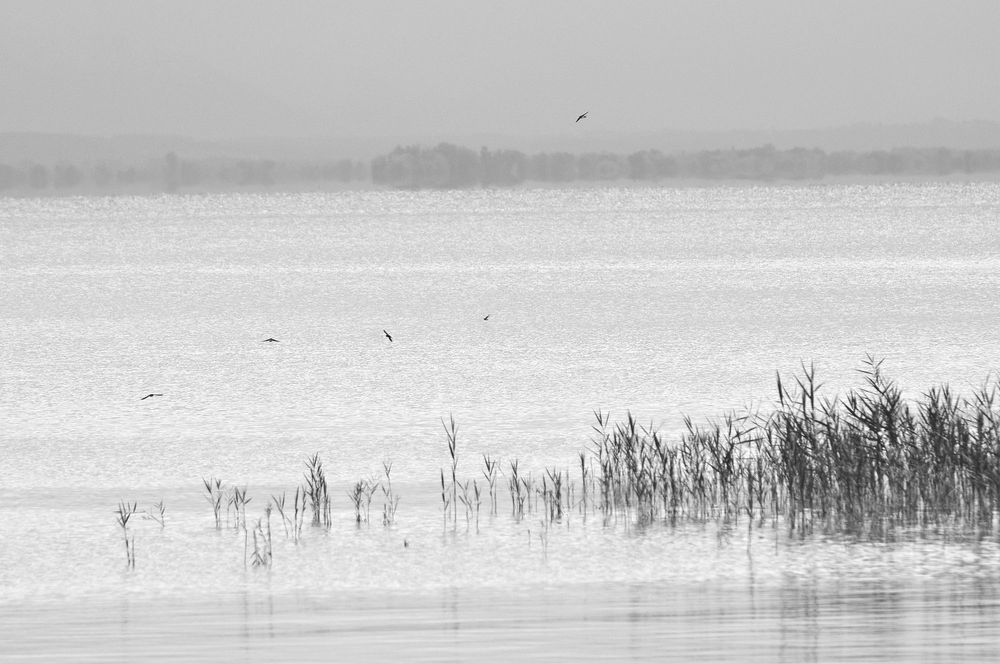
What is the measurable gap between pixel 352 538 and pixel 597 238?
83138 millimetres

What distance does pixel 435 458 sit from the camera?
1594 cm

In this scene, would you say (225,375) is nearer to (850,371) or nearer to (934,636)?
(850,371)

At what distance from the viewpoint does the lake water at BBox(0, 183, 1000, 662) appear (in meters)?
8.26

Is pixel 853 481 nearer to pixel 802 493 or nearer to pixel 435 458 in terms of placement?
pixel 802 493

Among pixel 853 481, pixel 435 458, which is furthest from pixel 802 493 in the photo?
pixel 435 458

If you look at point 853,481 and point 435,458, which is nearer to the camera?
point 853,481

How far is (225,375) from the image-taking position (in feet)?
82.6

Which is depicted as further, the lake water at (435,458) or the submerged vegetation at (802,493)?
the submerged vegetation at (802,493)

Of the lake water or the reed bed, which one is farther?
the reed bed

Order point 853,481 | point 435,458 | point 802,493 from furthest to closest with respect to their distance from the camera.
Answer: point 435,458 → point 853,481 → point 802,493

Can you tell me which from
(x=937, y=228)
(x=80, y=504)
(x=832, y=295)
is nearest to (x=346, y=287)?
(x=832, y=295)

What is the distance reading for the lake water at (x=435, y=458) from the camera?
826 cm

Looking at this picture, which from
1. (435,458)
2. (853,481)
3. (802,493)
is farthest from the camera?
(435,458)

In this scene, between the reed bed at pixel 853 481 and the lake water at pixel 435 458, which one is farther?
the reed bed at pixel 853 481
